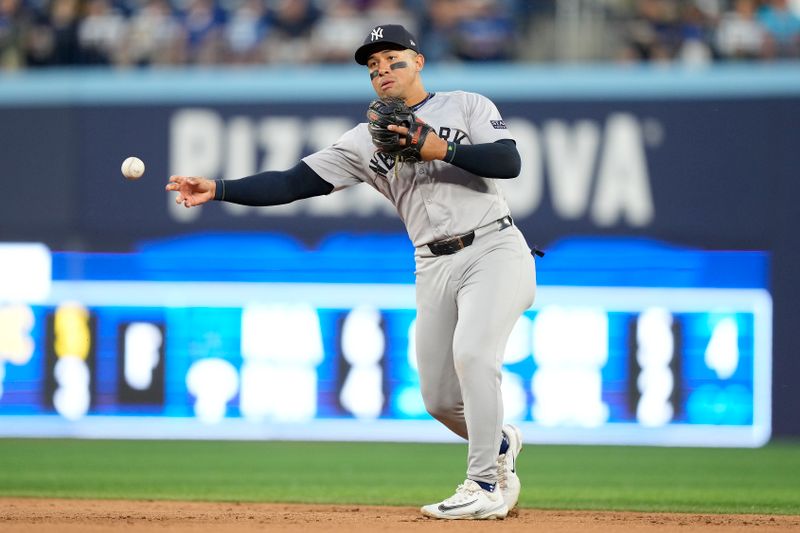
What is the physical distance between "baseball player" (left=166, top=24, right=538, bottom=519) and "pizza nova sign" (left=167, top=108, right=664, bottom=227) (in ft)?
18.2

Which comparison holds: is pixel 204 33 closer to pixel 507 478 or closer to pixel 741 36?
pixel 741 36

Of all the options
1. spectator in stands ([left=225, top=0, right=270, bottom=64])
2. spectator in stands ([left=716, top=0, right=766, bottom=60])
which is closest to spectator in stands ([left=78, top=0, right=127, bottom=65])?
spectator in stands ([left=225, top=0, right=270, bottom=64])

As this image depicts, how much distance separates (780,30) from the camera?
37.4 feet

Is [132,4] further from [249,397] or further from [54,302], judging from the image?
[249,397]

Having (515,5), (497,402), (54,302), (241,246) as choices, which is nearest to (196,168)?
(241,246)

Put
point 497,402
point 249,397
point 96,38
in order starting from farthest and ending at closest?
point 96,38 < point 249,397 < point 497,402

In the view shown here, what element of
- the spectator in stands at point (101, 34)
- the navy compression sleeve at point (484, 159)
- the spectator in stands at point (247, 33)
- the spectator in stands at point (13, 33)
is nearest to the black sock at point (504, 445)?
the navy compression sleeve at point (484, 159)

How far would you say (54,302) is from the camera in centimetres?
1119

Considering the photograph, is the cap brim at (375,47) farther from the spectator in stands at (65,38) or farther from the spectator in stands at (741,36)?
the spectator in stands at (65,38)

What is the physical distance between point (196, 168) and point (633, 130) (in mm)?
3735

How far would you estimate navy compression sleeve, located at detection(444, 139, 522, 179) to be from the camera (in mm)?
5102

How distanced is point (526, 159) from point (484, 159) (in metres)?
6.10

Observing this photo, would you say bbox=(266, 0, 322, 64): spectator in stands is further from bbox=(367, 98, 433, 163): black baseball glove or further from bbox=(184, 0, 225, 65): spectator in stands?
bbox=(367, 98, 433, 163): black baseball glove

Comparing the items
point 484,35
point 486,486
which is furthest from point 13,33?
point 486,486
